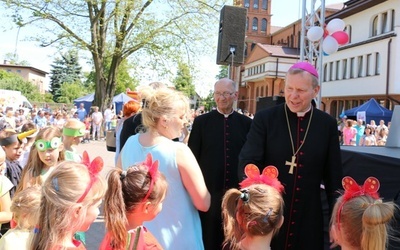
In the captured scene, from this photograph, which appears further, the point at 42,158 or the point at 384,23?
the point at 384,23

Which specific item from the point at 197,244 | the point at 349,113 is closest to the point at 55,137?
the point at 197,244

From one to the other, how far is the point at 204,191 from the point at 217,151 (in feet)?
4.89

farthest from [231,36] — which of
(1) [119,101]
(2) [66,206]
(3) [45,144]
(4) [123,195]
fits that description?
(1) [119,101]

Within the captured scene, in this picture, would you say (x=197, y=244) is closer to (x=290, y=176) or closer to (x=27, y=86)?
(x=290, y=176)

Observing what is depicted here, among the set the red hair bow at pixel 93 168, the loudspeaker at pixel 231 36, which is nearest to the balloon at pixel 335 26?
the loudspeaker at pixel 231 36

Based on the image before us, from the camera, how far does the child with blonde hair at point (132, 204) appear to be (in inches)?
87.0

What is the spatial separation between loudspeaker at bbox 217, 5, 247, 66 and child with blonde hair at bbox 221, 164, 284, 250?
4795mm

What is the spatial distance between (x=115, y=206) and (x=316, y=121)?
4.99ft

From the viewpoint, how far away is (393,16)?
2945cm

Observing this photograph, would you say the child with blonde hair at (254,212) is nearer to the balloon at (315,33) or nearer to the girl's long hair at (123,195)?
the girl's long hair at (123,195)

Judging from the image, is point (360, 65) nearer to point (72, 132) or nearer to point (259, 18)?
point (72, 132)

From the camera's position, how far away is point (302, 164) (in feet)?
9.62

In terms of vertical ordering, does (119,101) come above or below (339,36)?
below

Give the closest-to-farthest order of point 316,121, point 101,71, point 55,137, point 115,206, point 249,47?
point 115,206, point 316,121, point 55,137, point 101,71, point 249,47
